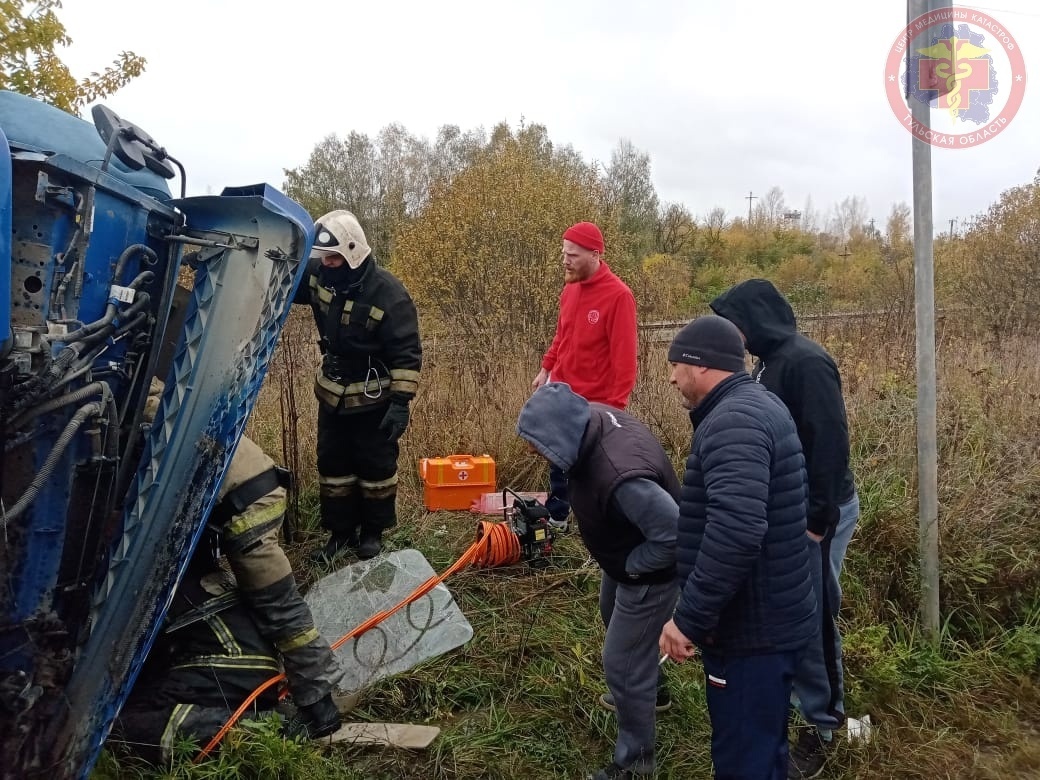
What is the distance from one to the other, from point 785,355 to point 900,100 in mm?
1573

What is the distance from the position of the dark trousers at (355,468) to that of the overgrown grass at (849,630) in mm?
288

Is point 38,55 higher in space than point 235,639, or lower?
higher

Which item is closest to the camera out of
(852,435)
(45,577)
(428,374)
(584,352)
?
(45,577)

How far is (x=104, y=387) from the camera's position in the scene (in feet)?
6.73

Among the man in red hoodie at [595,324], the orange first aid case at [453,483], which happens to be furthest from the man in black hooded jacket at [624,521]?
the orange first aid case at [453,483]

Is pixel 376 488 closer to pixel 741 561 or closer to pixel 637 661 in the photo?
pixel 637 661

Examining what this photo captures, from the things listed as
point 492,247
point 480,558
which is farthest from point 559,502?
point 492,247

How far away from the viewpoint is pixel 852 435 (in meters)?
5.40

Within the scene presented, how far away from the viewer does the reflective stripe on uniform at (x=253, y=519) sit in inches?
104

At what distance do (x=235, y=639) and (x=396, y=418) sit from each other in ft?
5.23

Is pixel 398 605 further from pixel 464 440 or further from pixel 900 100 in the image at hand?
pixel 900 100

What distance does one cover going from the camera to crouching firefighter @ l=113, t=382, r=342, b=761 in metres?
2.62

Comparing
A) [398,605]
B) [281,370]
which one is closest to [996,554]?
[398,605]

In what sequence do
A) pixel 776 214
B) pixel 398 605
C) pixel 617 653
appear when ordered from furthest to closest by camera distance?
pixel 776 214 < pixel 398 605 < pixel 617 653
